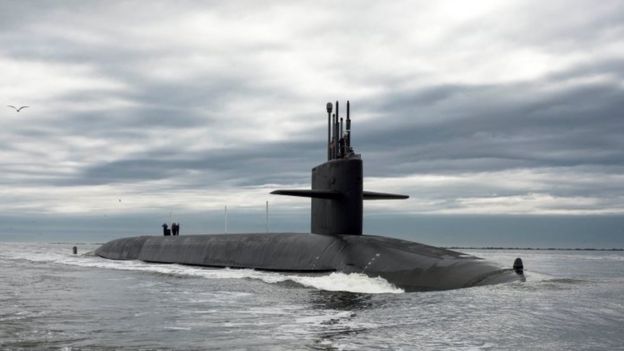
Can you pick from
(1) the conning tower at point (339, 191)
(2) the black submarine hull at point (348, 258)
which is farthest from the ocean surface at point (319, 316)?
(1) the conning tower at point (339, 191)

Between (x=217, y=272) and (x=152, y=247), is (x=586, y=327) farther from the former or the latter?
(x=152, y=247)

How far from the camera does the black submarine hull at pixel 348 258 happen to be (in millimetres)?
15359

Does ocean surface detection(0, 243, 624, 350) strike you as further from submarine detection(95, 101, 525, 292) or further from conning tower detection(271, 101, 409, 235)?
conning tower detection(271, 101, 409, 235)

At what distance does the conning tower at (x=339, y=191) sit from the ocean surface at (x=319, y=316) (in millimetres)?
3846

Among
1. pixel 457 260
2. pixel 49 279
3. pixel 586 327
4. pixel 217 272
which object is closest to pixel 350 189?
pixel 457 260

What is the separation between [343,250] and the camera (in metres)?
18.7

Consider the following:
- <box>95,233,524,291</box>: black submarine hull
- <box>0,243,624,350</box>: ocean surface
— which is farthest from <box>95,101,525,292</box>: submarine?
<box>0,243,624,350</box>: ocean surface

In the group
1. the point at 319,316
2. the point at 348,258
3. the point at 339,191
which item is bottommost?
the point at 319,316

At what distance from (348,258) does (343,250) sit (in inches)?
23.4

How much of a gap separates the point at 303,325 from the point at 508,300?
13.7ft

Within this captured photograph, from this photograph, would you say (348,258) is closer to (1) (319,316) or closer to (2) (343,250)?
(2) (343,250)

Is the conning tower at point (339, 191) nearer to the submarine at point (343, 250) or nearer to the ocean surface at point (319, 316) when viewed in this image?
the submarine at point (343, 250)

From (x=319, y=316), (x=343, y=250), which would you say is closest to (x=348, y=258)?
(x=343, y=250)

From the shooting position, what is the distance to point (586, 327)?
30.5 ft
